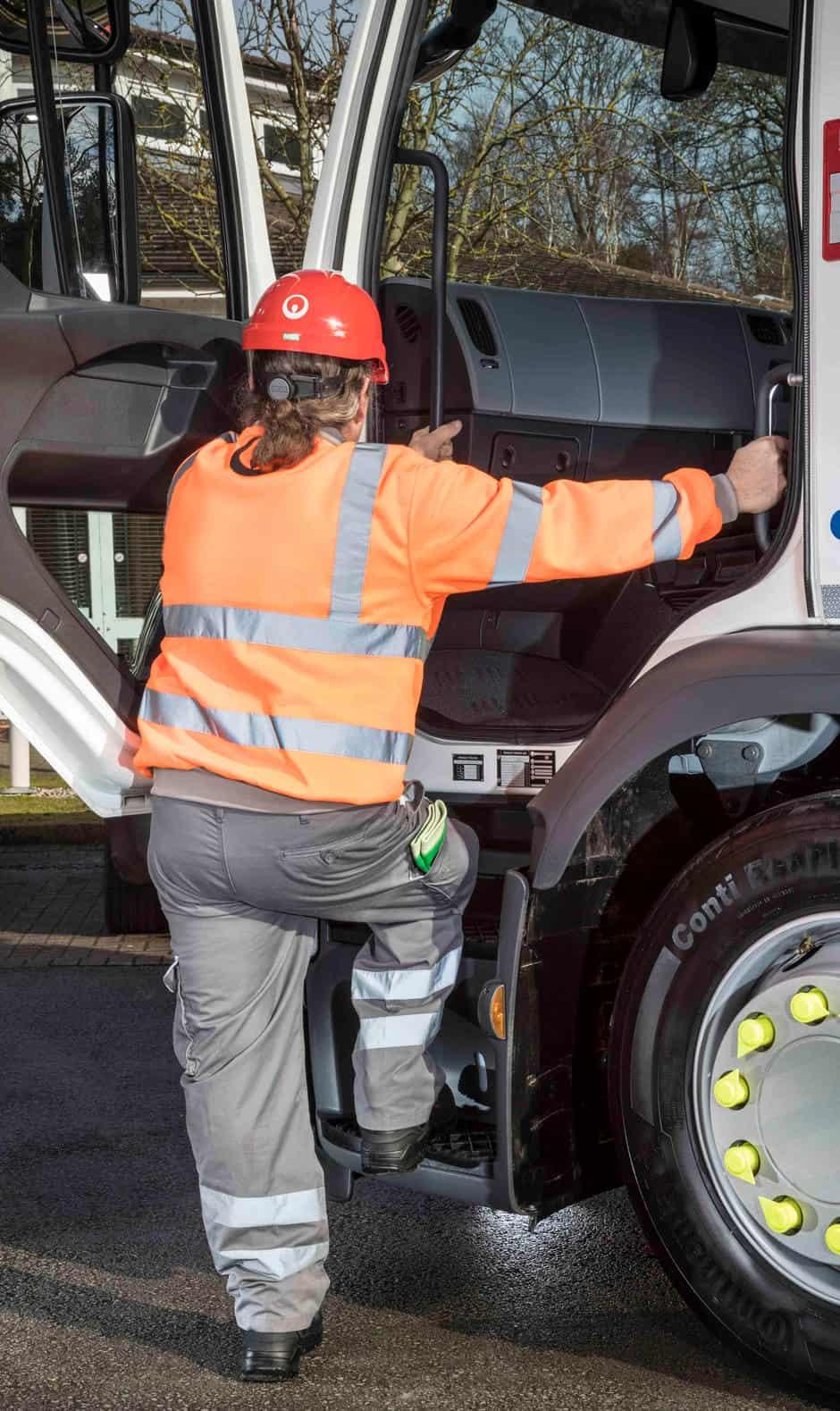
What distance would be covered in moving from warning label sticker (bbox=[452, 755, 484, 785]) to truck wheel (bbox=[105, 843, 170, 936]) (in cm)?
362

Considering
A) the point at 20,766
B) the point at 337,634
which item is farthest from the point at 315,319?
the point at 20,766

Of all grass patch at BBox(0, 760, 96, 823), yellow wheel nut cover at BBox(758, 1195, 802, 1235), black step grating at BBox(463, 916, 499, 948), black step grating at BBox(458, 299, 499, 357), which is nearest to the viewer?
yellow wheel nut cover at BBox(758, 1195, 802, 1235)

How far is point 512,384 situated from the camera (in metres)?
4.20

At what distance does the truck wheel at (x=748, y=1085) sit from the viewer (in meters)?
2.88

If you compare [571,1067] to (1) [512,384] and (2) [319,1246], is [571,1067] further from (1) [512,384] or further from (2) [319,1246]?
(1) [512,384]

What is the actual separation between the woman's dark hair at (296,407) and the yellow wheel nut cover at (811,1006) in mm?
1266

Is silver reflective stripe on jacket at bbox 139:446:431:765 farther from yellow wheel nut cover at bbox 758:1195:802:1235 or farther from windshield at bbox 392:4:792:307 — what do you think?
windshield at bbox 392:4:792:307

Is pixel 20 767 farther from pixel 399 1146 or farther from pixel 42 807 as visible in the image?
pixel 399 1146

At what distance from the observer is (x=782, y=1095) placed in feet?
9.55

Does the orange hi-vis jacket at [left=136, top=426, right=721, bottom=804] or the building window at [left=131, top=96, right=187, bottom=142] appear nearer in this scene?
the orange hi-vis jacket at [left=136, top=426, right=721, bottom=804]

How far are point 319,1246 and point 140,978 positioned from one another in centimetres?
329

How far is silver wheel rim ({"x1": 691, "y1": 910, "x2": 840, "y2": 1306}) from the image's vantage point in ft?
9.42

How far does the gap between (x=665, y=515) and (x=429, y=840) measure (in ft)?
2.40

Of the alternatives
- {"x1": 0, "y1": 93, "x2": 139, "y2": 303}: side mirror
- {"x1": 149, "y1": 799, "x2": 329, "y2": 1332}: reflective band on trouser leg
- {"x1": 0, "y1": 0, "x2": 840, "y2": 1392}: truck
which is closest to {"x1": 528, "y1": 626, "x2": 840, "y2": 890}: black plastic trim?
{"x1": 0, "y1": 0, "x2": 840, "y2": 1392}: truck
